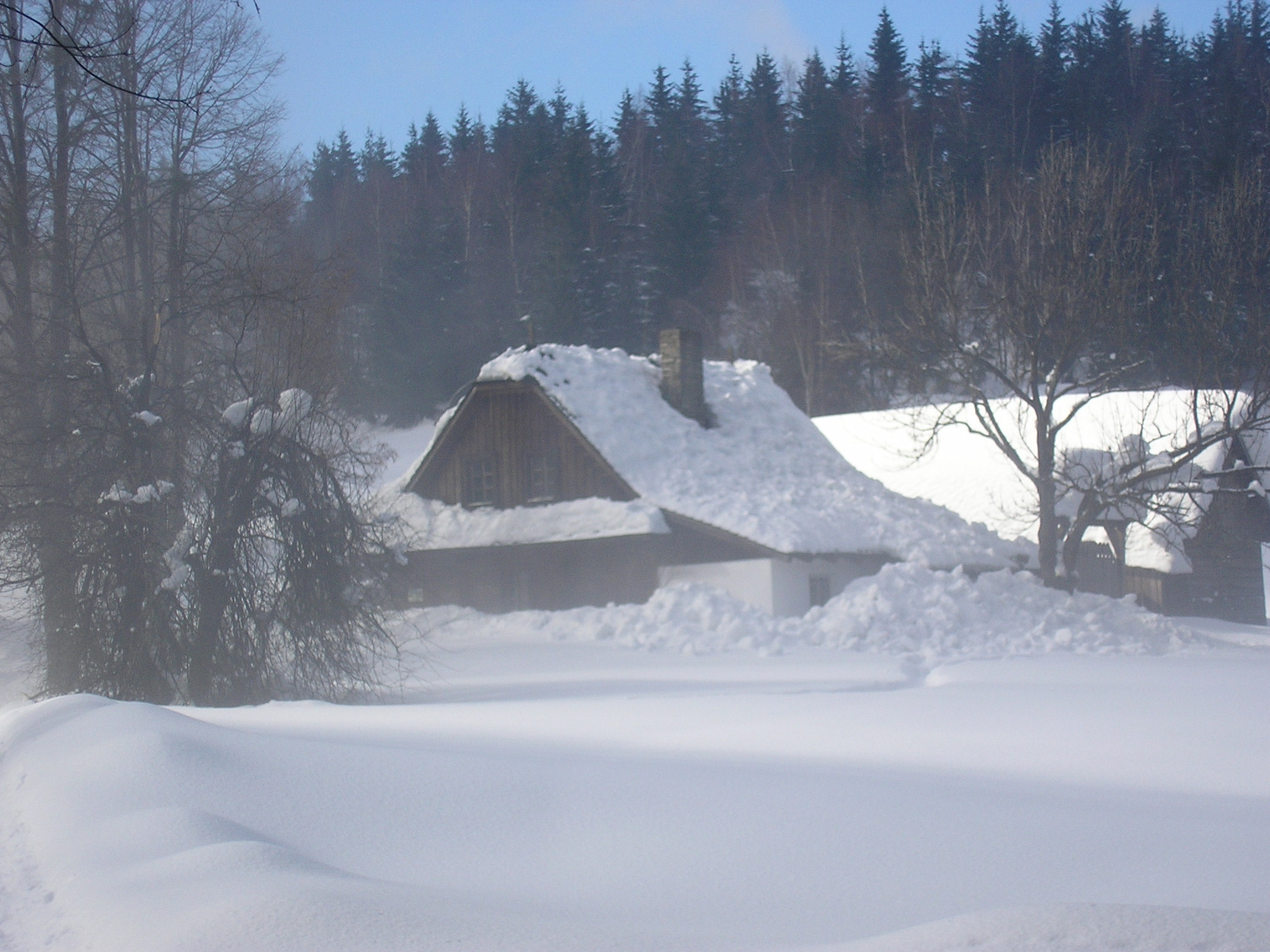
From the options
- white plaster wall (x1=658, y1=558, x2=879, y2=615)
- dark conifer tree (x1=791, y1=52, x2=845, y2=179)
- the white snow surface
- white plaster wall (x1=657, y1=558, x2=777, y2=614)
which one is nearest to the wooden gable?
white plaster wall (x1=657, y1=558, x2=777, y2=614)

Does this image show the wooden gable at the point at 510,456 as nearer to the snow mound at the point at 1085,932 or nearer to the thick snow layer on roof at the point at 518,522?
the thick snow layer on roof at the point at 518,522

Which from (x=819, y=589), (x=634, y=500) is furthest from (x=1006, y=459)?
(x=634, y=500)

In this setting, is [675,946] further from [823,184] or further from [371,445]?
[823,184]

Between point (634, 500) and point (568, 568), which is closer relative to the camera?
point (634, 500)

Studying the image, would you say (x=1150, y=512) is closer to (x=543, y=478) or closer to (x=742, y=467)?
(x=742, y=467)

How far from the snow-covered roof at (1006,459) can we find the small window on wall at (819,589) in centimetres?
697

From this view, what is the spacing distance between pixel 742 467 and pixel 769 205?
4038 centimetres

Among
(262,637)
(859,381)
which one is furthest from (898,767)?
(859,381)

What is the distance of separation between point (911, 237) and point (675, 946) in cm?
2801

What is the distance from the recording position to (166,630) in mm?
14648

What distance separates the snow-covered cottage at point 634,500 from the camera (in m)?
23.8

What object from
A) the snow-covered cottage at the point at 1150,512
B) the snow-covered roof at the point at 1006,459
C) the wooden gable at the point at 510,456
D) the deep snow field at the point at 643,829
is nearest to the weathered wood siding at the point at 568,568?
the wooden gable at the point at 510,456

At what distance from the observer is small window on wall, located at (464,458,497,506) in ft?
88.7

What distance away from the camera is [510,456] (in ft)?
88.3
